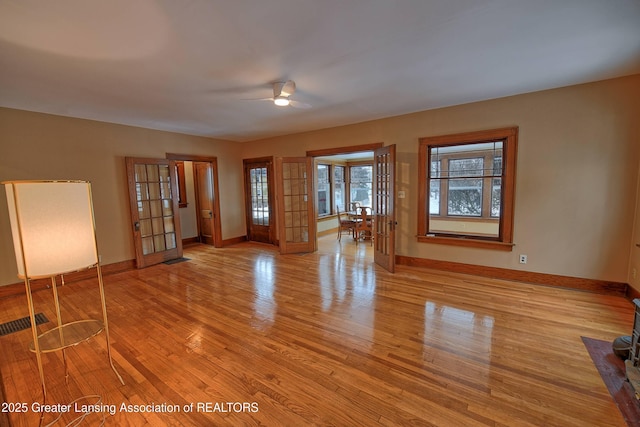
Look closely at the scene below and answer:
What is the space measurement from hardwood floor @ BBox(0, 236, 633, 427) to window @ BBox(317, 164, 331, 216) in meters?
4.54

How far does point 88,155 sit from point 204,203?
9.14 feet

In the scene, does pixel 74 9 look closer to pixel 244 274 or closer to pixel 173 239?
pixel 244 274

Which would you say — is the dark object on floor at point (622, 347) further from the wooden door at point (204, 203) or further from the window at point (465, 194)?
the wooden door at point (204, 203)

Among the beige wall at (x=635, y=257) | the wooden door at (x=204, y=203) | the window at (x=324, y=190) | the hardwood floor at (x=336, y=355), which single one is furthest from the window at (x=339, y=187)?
the beige wall at (x=635, y=257)

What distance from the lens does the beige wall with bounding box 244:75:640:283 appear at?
10.7 feet

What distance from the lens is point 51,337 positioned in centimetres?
185

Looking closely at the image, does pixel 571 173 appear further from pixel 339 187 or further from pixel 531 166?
pixel 339 187

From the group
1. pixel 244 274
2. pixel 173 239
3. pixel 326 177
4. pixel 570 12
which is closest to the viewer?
pixel 570 12

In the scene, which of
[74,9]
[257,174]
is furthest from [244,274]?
[74,9]

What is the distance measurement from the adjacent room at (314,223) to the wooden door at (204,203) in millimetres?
1056

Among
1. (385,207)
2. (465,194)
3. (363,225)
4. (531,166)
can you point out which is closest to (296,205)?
(363,225)

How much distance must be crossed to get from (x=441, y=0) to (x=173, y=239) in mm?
5885

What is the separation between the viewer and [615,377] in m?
2.03

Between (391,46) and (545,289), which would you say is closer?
(391,46)
